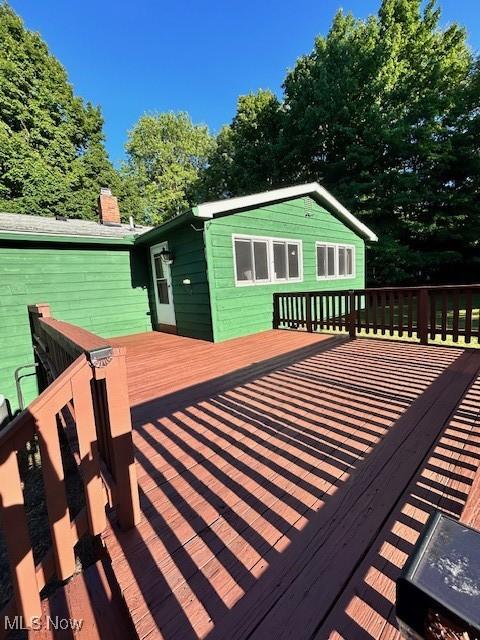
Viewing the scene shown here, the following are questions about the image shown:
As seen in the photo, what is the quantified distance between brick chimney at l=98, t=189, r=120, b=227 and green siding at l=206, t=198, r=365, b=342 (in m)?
4.98

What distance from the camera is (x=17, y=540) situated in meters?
1.20

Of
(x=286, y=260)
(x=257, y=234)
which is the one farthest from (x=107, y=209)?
(x=286, y=260)

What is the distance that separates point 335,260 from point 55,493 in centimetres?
922

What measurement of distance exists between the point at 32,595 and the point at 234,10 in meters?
19.3

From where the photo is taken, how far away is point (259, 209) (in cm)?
686

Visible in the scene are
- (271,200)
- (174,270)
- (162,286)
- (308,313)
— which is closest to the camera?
(308,313)

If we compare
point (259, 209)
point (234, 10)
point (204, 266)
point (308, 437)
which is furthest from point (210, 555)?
point (234, 10)

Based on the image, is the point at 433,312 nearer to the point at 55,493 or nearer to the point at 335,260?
the point at 335,260

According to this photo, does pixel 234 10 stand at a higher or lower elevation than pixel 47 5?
lower

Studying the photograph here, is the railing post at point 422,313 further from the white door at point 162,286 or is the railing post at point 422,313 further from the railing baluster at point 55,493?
the railing baluster at point 55,493

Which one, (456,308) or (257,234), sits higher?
(257,234)

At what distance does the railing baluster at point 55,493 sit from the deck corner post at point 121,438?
0.81ft

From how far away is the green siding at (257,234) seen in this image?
6102 millimetres

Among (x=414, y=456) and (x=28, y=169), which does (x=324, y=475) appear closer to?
(x=414, y=456)
